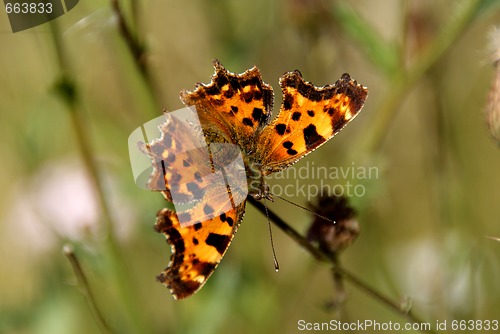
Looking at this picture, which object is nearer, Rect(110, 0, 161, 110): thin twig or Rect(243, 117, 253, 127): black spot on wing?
Rect(243, 117, 253, 127): black spot on wing

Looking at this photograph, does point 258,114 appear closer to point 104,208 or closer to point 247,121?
point 247,121

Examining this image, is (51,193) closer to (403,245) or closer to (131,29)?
(131,29)

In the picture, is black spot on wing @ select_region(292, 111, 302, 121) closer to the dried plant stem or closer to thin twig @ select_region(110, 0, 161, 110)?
the dried plant stem

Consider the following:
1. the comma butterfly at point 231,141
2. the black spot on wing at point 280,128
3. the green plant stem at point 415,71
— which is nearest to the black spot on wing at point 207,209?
the comma butterfly at point 231,141

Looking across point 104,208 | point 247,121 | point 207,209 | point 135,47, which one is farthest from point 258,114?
point 104,208

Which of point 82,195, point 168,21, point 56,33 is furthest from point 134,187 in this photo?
point 168,21

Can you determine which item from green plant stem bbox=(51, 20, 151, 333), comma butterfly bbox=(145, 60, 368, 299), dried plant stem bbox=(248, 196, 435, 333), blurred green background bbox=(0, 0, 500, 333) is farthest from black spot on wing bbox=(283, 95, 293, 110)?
green plant stem bbox=(51, 20, 151, 333)

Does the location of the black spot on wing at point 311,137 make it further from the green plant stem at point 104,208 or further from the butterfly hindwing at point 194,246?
the green plant stem at point 104,208
